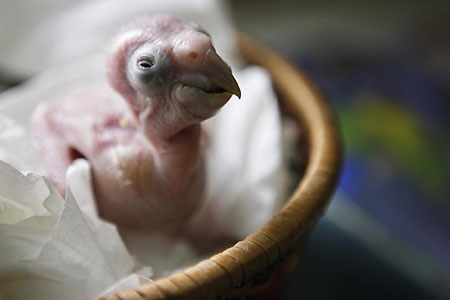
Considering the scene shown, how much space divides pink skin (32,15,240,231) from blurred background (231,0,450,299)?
0.25 meters

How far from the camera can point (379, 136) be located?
938mm

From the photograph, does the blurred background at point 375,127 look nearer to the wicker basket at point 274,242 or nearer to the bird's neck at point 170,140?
the wicker basket at point 274,242

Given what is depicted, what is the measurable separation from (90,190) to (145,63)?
5.1 inches

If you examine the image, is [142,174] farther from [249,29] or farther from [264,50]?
[249,29]

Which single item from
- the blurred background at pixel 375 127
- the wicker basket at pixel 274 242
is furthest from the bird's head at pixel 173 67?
the blurred background at pixel 375 127

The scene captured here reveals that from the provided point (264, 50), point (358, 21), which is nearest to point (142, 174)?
point (264, 50)

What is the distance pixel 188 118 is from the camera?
0.36 m

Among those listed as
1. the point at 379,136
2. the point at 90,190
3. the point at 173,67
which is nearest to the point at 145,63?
the point at 173,67

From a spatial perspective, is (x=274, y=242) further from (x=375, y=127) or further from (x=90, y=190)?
(x=375, y=127)

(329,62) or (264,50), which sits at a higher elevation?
(264,50)

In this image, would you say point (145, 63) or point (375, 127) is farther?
point (375, 127)

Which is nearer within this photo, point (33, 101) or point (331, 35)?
point (33, 101)

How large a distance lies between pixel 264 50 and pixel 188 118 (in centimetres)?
35

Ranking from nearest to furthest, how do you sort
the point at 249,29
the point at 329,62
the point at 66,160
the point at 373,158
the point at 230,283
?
the point at 230,283, the point at 66,160, the point at 373,158, the point at 329,62, the point at 249,29
